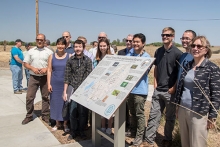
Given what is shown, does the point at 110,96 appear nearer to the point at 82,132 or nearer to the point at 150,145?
the point at 150,145

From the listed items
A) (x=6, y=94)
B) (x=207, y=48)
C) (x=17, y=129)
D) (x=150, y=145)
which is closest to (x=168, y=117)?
(x=150, y=145)

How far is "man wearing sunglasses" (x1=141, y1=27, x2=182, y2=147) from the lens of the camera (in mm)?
3609

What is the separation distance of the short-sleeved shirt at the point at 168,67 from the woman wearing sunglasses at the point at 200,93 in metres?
0.67

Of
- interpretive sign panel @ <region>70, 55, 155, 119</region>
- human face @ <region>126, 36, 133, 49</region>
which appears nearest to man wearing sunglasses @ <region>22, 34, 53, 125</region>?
interpretive sign panel @ <region>70, 55, 155, 119</region>

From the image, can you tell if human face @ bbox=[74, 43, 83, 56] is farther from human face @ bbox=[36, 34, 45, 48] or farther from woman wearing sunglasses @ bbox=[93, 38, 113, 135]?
human face @ bbox=[36, 34, 45, 48]

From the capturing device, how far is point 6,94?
8.03m

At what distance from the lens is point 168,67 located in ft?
11.9

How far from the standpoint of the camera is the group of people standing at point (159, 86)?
2744mm

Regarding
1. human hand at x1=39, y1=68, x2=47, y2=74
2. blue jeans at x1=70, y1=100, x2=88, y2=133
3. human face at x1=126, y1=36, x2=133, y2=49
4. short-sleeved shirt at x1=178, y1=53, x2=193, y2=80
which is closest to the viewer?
short-sleeved shirt at x1=178, y1=53, x2=193, y2=80

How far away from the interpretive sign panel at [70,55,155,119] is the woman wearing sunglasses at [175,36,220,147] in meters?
0.60

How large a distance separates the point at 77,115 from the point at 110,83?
137 cm

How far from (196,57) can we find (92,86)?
65.0 inches

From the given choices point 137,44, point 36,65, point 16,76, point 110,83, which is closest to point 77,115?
point 110,83

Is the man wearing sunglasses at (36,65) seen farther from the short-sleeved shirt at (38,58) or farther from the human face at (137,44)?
the human face at (137,44)
